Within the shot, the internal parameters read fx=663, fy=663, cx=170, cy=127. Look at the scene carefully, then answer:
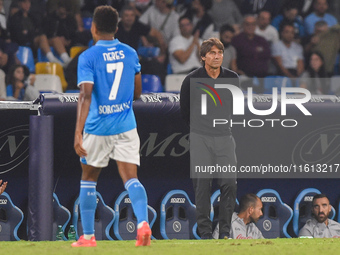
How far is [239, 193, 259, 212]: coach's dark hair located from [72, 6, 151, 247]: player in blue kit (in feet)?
7.66

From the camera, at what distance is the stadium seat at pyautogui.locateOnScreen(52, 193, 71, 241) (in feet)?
21.0

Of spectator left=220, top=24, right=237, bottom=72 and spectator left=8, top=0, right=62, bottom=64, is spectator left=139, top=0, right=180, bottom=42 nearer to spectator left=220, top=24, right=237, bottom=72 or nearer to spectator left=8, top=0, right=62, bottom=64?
spectator left=220, top=24, right=237, bottom=72

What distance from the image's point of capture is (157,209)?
666 cm

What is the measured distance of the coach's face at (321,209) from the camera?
6805mm

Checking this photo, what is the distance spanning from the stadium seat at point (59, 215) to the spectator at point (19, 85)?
3061mm

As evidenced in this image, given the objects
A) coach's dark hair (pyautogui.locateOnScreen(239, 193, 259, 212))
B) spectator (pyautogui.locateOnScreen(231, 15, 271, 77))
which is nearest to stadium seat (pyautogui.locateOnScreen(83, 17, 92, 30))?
spectator (pyautogui.locateOnScreen(231, 15, 271, 77))

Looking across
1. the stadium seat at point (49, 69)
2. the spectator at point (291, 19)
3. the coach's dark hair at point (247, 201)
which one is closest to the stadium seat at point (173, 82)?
the stadium seat at point (49, 69)

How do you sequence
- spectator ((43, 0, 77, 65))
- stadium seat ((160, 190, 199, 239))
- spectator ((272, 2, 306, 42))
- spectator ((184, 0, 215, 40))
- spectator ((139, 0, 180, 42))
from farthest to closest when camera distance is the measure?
spectator ((272, 2, 306, 42)) < spectator ((184, 0, 215, 40)) < spectator ((139, 0, 180, 42)) < spectator ((43, 0, 77, 65)) < stadium seat ((160, 190, 199, 239))

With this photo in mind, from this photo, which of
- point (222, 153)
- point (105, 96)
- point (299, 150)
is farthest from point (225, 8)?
point (105, 96)

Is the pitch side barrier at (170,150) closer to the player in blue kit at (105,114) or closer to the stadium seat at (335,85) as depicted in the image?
the player in blue kit at (105,114)

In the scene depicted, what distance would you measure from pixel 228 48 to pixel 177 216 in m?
4.48

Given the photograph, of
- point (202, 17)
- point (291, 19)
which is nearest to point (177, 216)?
point (202, 17)

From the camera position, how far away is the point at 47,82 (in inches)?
369

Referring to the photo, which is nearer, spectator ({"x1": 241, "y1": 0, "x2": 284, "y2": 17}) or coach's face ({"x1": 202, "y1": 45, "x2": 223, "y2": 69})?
coach's face ({"x1": 202, "y1": 45, "x2": 223, "y2": 69})
